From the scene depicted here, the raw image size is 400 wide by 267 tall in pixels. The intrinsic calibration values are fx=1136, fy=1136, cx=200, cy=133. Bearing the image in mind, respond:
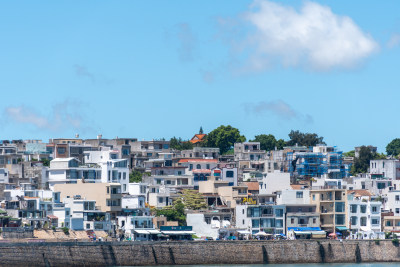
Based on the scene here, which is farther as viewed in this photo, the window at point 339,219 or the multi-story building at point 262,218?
the window at point 339,219

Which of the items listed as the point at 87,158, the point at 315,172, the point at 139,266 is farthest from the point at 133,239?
the point at 315,172

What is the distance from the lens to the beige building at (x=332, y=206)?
340 feet

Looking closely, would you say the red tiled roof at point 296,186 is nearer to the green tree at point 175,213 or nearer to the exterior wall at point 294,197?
the exterior wall at point 294,197

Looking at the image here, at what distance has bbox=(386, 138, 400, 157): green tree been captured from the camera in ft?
523

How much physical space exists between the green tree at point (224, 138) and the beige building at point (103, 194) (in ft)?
171

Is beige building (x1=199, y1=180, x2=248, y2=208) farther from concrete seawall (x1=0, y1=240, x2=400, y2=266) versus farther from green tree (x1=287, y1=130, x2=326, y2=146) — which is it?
green tree (x1=287, y1=130, x2=326, y2=146)

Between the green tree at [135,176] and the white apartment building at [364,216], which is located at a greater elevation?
the green tree at [135,176]

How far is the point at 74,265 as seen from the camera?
290ft

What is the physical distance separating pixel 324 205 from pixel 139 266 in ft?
68.0

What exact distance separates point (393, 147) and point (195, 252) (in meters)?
73.1

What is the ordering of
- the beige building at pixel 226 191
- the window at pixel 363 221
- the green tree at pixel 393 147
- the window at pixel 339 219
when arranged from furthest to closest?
the green tree at pixel 393 147 → the beige building at pixel 226 191 → the window at pixel 363 221 → the window at pixel 339 219

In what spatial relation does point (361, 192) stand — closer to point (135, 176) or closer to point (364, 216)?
point (364, 216)

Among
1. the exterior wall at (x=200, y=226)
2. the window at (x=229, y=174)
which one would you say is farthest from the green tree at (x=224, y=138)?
the exterior wall at (x=200, y=226)

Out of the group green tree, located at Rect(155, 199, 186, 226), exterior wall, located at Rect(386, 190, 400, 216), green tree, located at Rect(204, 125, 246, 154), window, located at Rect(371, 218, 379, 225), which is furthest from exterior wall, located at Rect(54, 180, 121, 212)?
green tree, located at Rect(204, 125, 246, 154)
